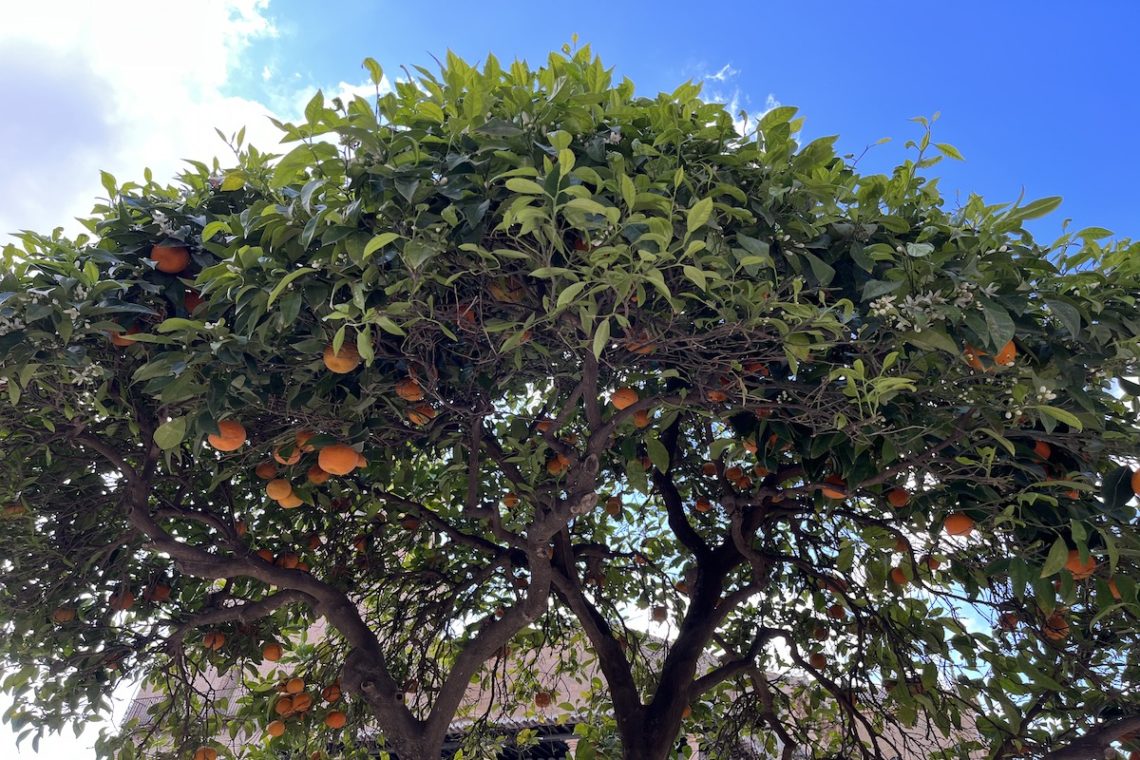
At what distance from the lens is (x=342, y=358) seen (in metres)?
2.25

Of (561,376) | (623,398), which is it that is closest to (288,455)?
(561,376)

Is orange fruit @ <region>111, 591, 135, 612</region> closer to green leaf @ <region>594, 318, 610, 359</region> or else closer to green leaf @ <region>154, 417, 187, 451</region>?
green leaf @ <region>154, 417, 187, 451</region>

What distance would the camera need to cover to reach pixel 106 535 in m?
3.56

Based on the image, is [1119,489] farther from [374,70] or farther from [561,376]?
[374,70]

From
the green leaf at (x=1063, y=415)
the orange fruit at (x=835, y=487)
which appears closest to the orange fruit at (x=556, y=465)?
the orange fruit at (x=835, y=487)

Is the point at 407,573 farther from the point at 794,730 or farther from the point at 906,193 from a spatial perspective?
the point at 906,193

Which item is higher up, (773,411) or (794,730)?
(773,411)

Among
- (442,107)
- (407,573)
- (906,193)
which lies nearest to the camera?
(442,107)

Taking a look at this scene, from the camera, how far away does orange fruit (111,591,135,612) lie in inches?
145

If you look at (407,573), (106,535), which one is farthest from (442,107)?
(407,573)

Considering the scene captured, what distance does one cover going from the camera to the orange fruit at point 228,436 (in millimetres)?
2448

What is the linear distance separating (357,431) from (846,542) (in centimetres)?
225

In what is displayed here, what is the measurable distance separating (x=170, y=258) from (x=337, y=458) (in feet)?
2.51

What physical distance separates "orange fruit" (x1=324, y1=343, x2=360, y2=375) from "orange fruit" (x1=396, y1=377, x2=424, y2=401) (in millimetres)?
254
